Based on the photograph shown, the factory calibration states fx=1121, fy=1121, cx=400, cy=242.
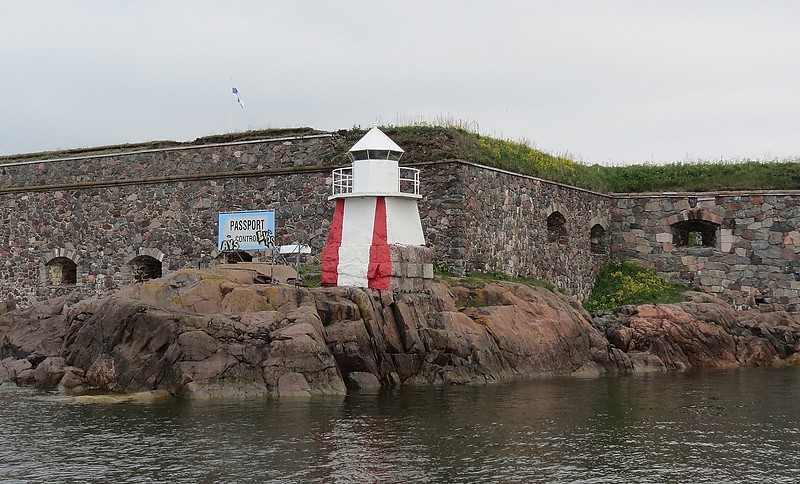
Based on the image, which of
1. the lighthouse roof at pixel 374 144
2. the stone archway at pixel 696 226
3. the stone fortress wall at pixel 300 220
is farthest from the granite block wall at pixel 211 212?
the lighthouse roof at pixel 374 144

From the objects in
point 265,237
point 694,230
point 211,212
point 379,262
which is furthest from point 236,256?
point 694,230

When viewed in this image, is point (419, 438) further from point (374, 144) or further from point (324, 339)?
point (374, 144)

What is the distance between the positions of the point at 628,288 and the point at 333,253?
1047 centimetres

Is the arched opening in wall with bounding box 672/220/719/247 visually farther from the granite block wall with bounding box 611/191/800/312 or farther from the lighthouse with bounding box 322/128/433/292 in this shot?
the lighthouse with bounding box 322/128/433/292

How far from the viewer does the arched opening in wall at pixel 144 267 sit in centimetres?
3020

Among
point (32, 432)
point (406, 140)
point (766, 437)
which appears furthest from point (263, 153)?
point (766, 437)

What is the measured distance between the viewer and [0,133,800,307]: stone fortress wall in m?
27.2

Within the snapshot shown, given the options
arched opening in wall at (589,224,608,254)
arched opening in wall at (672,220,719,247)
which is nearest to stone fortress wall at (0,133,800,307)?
arched opening in wall at (589,224,608,254)

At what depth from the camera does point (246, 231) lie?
2845cm

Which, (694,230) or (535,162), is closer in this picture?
(535,162)

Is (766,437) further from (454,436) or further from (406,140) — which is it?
(406,140)

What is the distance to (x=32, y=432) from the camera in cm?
1497

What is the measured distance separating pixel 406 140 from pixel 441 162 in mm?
1259

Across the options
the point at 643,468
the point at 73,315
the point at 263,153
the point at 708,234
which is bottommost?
the point at 643,468
